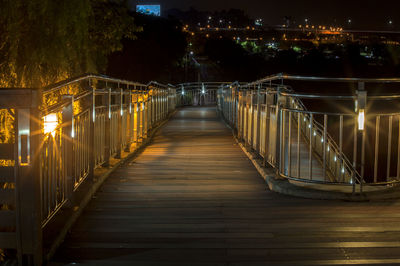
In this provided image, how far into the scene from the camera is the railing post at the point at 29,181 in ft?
11.1

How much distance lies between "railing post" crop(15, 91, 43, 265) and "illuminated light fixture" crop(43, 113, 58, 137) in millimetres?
612

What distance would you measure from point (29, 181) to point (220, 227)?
1886 mm

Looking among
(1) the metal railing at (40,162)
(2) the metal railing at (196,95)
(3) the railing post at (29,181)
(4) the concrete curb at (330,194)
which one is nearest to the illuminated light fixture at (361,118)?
(4) the concrete curb at (330,194)

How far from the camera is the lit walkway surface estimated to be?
3877 millimetres

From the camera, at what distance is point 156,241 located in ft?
13.9

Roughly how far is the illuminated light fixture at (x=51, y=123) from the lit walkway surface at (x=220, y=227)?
94 centimetres

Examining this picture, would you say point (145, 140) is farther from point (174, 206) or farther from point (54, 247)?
point (54, 247)

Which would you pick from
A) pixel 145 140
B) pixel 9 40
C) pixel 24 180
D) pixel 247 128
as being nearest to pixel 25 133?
pixel 24 180

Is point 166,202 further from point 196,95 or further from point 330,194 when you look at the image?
point 196,95

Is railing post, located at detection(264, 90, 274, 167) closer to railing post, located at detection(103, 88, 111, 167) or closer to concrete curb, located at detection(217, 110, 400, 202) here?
concrete curb, located at detection(217, 110, 400, 202)

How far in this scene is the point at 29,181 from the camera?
11.3 ft

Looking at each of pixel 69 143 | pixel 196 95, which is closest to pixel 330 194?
pixel 69 143

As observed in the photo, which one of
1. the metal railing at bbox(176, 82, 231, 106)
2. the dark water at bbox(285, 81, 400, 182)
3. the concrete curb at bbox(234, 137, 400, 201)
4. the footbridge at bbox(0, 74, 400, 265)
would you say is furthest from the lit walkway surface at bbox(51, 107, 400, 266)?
the metal railing at bbox(176, 82, 231, 106)

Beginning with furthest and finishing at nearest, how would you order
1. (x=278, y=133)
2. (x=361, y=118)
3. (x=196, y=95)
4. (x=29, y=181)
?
1. (x=196, y=95)
2. (x=278, y=133)
3. (x=361, y=118)
4. (x=29, y=181)
